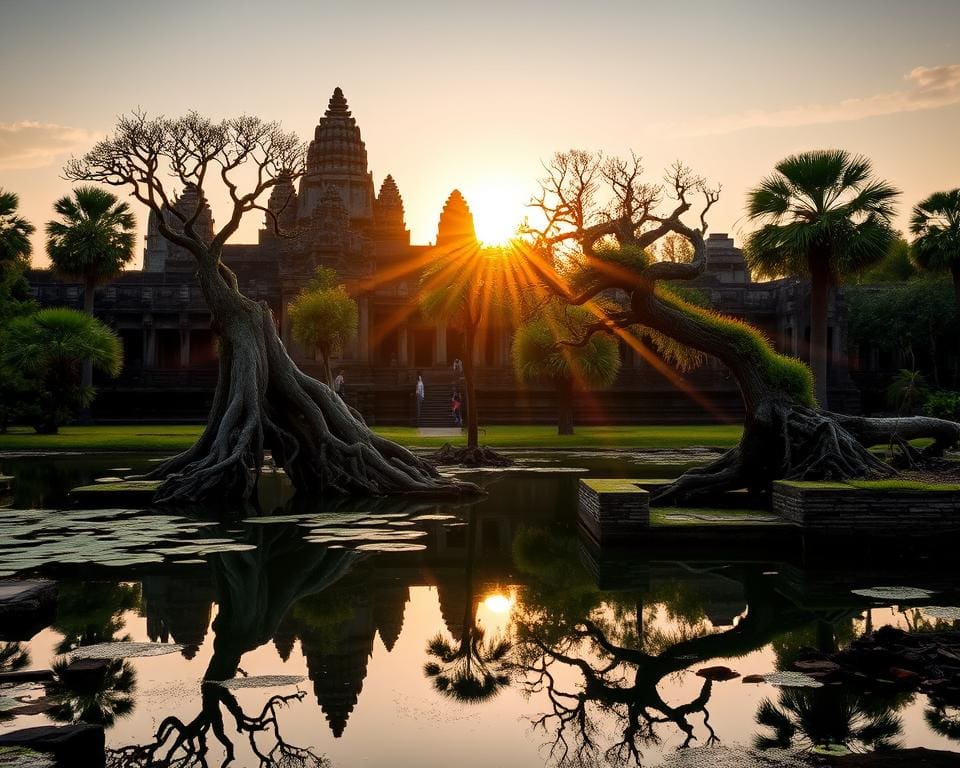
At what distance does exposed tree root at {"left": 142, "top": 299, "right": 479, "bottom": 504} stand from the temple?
23.1 meters

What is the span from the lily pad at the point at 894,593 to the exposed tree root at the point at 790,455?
11.9ft

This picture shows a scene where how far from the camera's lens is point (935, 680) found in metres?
6.44

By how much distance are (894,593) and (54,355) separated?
104 ft

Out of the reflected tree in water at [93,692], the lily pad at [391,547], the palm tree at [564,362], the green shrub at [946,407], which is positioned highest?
the palm tree at [564,362]

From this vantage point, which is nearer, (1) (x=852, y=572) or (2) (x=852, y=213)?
(1) (x=852, y=572)

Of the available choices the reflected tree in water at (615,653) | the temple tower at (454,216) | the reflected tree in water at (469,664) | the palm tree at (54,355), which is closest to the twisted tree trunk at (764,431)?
the reflected tree in water at (615,653)

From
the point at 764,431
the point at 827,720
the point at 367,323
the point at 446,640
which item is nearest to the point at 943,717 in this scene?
the point at 827,720

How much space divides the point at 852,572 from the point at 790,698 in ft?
14.7

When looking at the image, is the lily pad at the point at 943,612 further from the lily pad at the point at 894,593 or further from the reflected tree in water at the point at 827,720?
the reflected tree in water at the point at 827,720

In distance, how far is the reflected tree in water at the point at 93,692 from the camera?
5.83m

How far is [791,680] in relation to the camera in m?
6.52

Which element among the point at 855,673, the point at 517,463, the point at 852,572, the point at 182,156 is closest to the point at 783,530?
the point at 852,572

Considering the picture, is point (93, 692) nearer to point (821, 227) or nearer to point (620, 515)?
point (620, 515)

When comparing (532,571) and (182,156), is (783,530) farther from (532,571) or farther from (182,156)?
(182,156)
